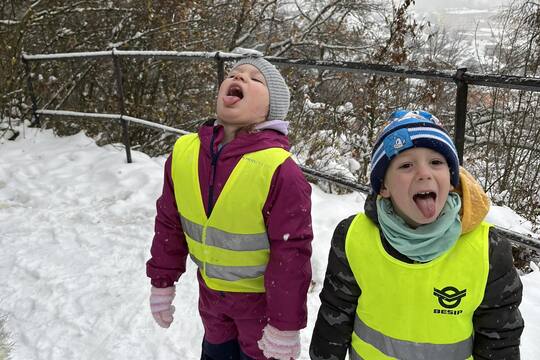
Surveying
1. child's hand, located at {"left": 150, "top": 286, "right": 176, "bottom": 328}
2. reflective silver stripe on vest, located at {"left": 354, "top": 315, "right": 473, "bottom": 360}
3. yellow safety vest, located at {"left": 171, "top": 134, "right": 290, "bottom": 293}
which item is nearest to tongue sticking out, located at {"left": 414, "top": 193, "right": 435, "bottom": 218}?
reflective silver stripe on vest, located at {"left": 354, "top": 315, "right": 473, "bottom": 360}

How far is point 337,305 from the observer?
136 centimetres

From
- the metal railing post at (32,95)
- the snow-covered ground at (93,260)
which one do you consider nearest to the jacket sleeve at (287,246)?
the snow-covered ground at (93,260)

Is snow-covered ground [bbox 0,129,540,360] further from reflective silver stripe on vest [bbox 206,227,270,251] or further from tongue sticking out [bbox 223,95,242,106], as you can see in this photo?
tongue sticking out [bbox 223,95,242,106]

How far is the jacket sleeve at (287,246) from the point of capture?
1.48 metres

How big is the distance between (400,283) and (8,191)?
3.91 m

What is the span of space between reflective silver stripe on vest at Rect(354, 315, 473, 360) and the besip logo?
11cm

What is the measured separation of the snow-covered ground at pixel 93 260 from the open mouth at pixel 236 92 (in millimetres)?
1339

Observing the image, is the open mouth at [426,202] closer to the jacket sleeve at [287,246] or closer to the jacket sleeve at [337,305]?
the jacket sleeve at [337,305]

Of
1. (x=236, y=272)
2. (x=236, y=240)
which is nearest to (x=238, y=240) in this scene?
(x=236, y=240)

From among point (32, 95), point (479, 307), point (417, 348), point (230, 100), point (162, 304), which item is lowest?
point (162, 304)

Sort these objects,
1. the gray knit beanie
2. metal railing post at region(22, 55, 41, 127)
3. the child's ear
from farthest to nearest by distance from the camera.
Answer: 1. metal railing post at region(22, 55, 41, 127)
2. the gray knit beanie
3. the child's ear

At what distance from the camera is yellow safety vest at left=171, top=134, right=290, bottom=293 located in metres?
1.51

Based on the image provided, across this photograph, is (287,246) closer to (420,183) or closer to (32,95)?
(420,183)

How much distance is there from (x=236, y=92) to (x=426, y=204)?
76 cm
